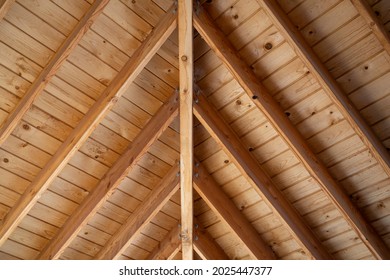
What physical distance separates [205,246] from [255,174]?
87cm

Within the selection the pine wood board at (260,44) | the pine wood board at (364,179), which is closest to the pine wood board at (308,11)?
the pine wood board at (260,44)

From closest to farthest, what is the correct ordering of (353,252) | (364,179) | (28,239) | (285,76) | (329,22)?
1. (329,22)
2. (285,76)
3. (364,179)
4. (353,252)
5. (28,239)

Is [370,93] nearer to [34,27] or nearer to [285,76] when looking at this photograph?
[285,76]

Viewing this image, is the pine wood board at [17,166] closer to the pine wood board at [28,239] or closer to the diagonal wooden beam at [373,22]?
the pine wood board at [28,239]

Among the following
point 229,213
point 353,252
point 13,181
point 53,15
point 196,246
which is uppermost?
point 53,15

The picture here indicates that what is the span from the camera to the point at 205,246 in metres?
3.50

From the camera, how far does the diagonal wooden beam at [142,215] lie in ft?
10.4

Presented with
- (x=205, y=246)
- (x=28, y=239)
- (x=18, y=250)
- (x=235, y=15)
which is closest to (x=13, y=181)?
(x=28, y=239)

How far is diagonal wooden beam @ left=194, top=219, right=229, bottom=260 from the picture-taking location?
11.2ft

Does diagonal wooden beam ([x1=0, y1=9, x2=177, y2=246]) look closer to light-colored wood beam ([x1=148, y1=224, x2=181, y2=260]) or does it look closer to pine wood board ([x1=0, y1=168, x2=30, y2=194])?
pine wood board ([x1=0, y1=168, x2=30, y2=194])

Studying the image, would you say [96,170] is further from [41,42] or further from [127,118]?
[41,42]

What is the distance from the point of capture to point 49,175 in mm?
2830

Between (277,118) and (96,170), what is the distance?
1345 millimetres

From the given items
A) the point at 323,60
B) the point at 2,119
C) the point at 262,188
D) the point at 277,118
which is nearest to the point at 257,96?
the point at 277,118
